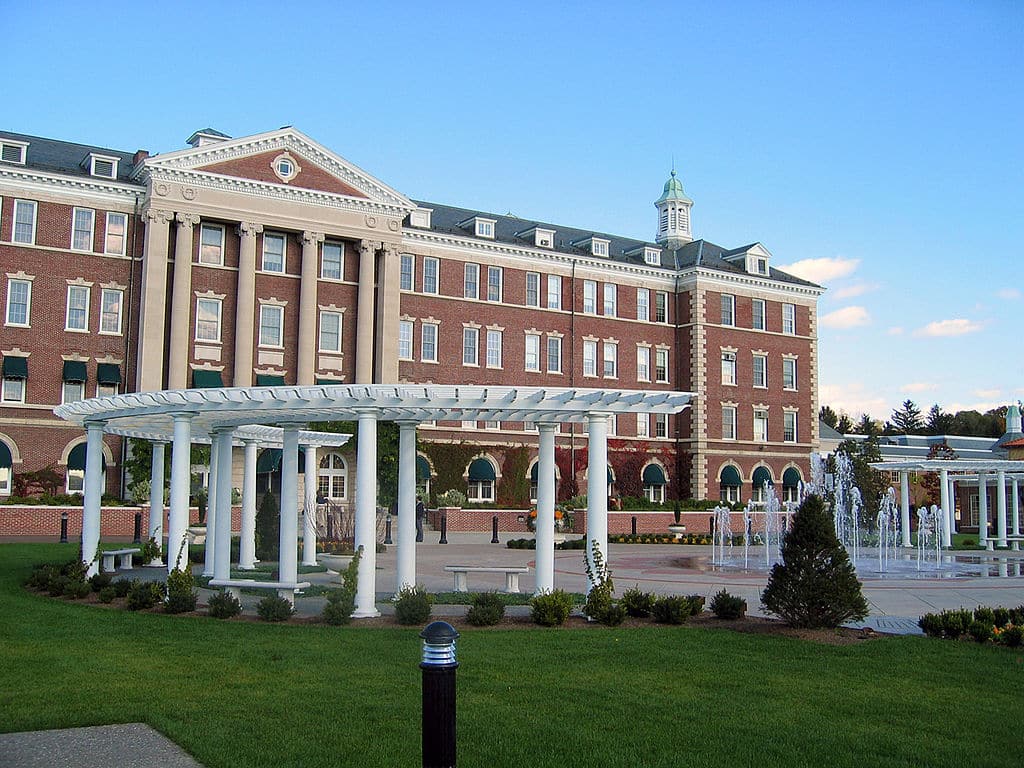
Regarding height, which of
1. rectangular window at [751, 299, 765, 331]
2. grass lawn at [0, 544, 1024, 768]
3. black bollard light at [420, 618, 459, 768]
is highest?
rectangular window at [751, 299, 765, 331]

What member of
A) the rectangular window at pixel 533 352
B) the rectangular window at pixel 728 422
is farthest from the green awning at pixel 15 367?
the rectangular window at pixel 728 422

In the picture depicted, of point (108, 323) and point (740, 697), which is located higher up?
point (108, 323)

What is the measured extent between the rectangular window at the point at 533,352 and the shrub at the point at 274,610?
44695mm

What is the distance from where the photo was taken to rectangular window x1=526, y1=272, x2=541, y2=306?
199 ft

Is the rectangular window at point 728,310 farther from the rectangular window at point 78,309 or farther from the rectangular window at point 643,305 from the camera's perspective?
the rectangular window at point 78,309

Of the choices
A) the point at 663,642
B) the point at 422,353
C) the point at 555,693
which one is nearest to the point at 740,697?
the point at 555,693

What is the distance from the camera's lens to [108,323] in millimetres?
48312

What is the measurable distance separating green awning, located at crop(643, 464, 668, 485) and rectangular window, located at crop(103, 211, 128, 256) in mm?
32182

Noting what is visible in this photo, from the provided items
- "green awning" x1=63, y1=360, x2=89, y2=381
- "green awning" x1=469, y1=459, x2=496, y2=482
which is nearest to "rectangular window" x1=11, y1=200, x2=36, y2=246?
"green awning" x1=63, y1=360, x2=89, y2=381

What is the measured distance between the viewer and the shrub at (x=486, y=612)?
1545cm

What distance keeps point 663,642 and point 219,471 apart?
1082cm

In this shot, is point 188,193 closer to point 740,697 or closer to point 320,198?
point 320,198

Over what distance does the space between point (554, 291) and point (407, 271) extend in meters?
9.76

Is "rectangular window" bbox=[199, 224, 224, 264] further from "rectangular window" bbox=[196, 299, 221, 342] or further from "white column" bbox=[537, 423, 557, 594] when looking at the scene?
"white column" bbox=[537, 423, 557, 594]
